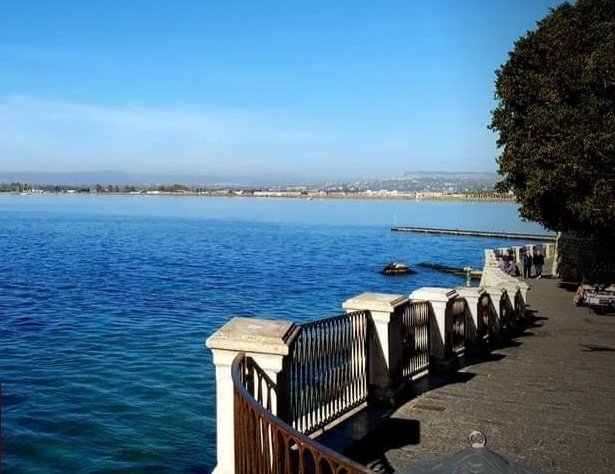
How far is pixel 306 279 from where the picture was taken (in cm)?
4688

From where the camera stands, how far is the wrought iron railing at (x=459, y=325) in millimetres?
12877

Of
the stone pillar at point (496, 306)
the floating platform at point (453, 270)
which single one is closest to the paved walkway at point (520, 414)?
the stone pillar at point (496, 306)

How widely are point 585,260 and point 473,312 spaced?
1998 cm

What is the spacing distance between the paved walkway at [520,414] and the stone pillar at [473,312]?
58 cm

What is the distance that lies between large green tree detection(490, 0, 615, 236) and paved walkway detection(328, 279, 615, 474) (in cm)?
796

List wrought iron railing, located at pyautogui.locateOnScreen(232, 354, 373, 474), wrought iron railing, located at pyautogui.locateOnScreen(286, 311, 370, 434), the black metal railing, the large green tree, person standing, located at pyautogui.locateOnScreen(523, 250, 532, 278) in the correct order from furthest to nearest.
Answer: person standing, located at pyautogui.locateOnScreen(523, 250, 532, 278), the large green tree, the black metal railing, wrought iron railing, located at pyautogui.locateOnScreen(286, 311, 370, 434), wrought iron railing, located at pyautogui.locateOnScreen(232, 354, 373, 474)

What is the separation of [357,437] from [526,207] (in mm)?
20876

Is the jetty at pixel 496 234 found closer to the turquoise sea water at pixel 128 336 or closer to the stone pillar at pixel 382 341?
the turquoise sea water at pixel 128 336

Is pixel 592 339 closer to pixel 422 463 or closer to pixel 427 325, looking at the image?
pixel 427 325

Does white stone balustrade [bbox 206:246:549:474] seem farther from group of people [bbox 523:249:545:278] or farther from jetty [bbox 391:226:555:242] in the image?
jetty [bbox 391:226:555:242]

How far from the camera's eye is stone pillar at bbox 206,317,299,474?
5941mm

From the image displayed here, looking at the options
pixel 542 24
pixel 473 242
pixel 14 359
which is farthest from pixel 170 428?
pixel 473 242

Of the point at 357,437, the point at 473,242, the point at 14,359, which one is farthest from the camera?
the point at 473,242

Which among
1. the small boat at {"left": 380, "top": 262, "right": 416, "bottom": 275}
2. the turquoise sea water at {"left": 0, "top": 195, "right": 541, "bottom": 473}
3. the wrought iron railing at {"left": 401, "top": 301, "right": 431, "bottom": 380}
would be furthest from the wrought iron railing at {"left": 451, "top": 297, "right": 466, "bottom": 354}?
the small boat at {"left": 380, "top": 262, "right": 416, "bottom": 275}
